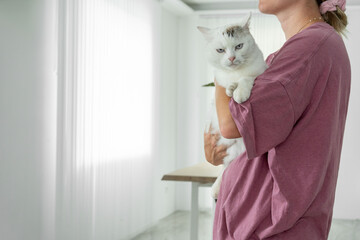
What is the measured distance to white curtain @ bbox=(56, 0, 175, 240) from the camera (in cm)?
357

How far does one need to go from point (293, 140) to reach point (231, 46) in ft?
0.96

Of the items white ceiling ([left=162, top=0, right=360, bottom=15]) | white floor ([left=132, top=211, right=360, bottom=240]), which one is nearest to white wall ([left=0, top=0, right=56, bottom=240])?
white floor ([left=132, top=211, right=360, bottom=240])

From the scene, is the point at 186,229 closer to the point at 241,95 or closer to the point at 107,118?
the point at 107,118

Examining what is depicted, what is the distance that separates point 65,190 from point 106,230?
33.9 inches

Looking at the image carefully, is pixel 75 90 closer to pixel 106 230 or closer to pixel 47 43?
pixel 47 43

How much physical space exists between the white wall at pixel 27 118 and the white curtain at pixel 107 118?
97 millimetres

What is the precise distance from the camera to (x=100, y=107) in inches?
158

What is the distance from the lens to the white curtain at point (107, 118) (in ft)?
11.7

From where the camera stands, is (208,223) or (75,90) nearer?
(75,90)

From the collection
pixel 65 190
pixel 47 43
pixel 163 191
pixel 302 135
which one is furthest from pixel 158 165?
pixel 302 135

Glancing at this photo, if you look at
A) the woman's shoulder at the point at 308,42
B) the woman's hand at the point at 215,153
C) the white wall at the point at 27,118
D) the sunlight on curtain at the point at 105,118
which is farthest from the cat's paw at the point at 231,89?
the sunlight on curtain at the point at 105,118

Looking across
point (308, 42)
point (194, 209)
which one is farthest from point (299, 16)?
point (194, 209)

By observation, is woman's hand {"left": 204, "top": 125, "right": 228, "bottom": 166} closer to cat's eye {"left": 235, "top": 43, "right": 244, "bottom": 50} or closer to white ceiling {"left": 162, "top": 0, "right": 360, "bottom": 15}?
cat's eye {"left": 235, "top": 43, "right": 244, "bottom": 50}

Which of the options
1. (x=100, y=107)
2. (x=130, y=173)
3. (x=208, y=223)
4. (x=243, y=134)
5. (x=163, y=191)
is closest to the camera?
(x=243, y=134)
